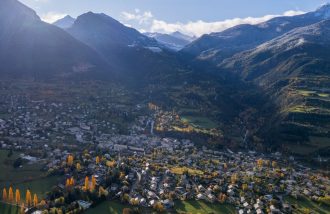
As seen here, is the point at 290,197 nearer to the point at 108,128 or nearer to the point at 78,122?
the point at 108,128

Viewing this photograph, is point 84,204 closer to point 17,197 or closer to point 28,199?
point 28,199

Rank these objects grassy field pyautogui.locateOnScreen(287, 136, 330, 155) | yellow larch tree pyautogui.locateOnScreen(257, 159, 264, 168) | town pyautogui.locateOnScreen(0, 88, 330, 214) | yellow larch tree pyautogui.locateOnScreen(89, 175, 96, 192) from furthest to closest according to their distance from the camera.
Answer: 1. grassy field pyautogui.locateOnScreen(287, 136, 330, 155)
2. yellow larch tree pyautogui.locateOnScreen(257, 159, 264, 168)
3. yellow larch tree pyautogui.locateOnScreen(89, 175, 96, 192)
4. town pyautogui.locateOnScreen(0, 88, 330, 214)

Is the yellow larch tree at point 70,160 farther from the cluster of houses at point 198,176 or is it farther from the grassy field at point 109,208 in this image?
the grassy field at point 109,208

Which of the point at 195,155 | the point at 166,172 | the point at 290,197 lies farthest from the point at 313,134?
the point at 166,172

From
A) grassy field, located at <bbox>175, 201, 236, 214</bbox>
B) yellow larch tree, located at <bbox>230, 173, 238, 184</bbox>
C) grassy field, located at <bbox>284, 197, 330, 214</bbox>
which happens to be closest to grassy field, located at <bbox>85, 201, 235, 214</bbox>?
grassy field, located at <bbox>175, 201, 236, 214</bbox>

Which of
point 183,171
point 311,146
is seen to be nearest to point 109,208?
point 183,171

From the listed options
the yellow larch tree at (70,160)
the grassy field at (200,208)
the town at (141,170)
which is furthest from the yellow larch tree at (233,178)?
the yellow larch tree at (70,160)

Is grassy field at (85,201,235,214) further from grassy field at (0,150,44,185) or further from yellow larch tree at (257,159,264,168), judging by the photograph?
yellow larch tree at (257,159,264,168)
